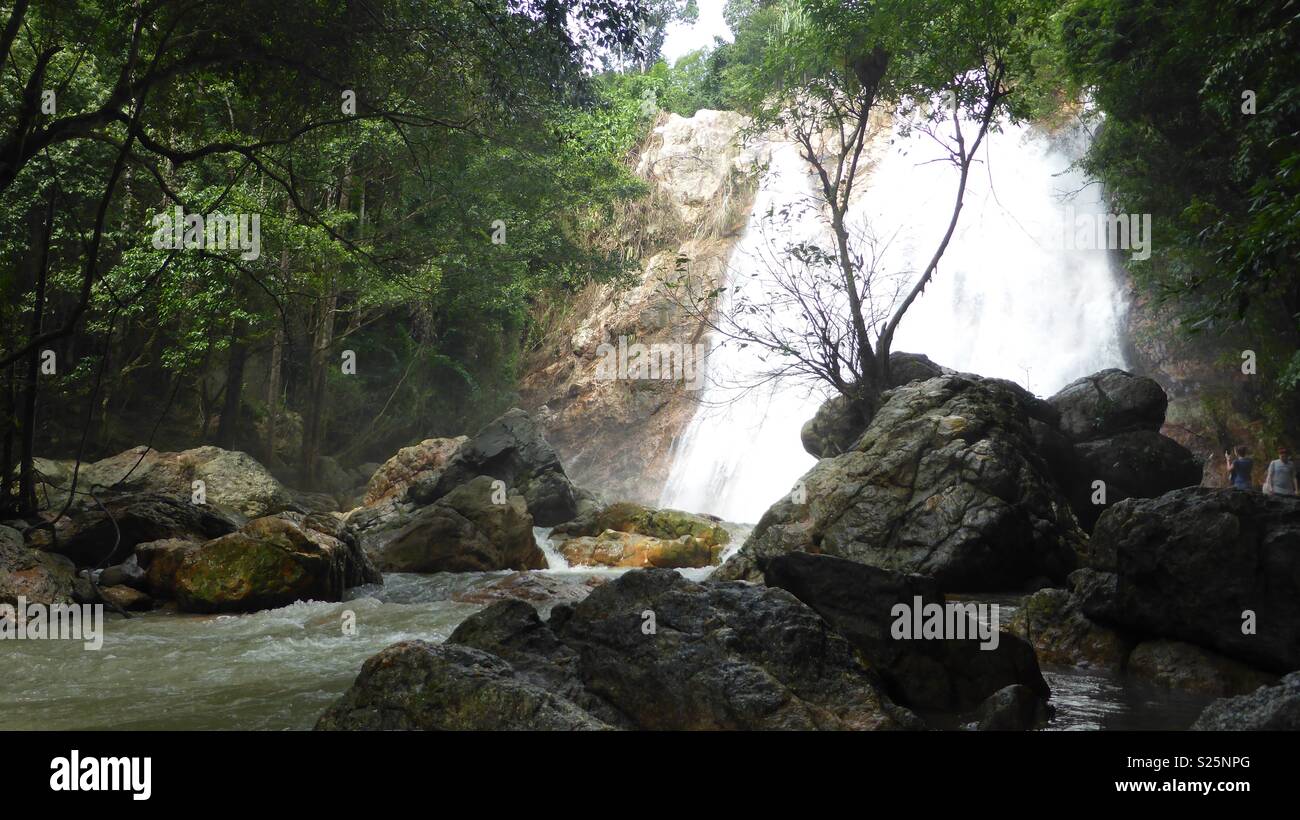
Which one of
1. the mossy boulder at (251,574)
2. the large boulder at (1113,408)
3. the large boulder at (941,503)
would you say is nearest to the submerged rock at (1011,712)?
the large boulder at (941,503)

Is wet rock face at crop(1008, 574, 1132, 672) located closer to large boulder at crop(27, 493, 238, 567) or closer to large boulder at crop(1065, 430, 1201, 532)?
large boulder at crop(1065, 430, 1201, 532)

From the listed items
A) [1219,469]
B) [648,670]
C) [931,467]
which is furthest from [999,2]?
[648,670]

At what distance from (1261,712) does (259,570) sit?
9656 millimetres

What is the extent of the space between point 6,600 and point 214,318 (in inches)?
364

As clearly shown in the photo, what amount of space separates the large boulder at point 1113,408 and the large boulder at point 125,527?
12598 millimetres

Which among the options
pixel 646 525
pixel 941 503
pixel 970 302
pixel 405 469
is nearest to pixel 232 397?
pixel 405 469

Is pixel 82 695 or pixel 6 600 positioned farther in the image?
pixel 6 600

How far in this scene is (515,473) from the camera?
18891mm

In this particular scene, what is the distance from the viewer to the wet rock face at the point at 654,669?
4.03m

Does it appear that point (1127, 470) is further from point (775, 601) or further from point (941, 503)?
point (775, 601)

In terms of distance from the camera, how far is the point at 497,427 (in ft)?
63.9

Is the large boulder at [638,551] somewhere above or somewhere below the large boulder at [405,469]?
below

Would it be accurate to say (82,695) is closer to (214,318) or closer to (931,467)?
(931,467)

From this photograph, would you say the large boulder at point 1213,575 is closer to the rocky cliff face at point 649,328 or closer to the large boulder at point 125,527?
the large boulder at point 125,527
